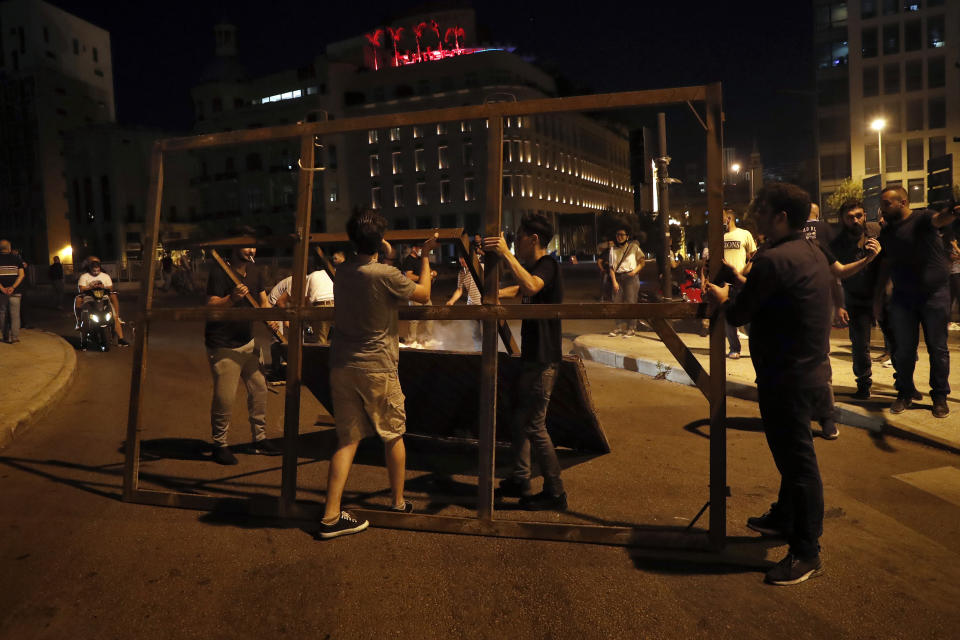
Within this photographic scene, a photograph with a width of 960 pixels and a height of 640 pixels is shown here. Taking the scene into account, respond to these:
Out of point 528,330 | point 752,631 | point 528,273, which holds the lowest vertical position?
point 752,631

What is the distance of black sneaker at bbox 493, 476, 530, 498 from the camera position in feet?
15.8

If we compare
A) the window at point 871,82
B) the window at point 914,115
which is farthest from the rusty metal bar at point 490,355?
the window at point 871,82

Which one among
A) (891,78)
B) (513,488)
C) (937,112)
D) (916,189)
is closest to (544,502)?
(513,488)

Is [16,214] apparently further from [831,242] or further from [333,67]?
[831,242]

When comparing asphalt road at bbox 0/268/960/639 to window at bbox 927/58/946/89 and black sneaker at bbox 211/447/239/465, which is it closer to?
black sneaker at bbox 211/447/239/465

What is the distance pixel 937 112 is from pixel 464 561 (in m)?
77.1

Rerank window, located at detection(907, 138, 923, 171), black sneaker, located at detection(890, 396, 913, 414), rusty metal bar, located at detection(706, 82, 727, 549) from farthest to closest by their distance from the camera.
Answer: window, located at detection(907, 138, 923, 171)
black sneaker, located at detection(890, 396, 913, 414)
rusty metal bar, located at detection(706, 82, 727, 549)

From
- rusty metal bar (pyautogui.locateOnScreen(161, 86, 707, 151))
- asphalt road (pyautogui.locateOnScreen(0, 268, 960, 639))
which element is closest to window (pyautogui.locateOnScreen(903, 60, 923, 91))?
asphalt road (pyautogui.locateOnScreen(0, 268, 960, 639))

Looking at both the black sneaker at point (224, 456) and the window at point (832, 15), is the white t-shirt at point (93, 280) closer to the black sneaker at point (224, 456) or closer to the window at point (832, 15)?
the black sneaker at point (224, 456)

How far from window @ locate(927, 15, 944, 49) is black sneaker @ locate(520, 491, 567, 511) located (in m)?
77.1

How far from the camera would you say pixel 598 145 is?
87.2 meters

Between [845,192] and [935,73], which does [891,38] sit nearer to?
[935,73]

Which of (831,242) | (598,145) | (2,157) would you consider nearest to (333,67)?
(598,145)

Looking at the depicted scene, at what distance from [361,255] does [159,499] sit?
88.3 inches
